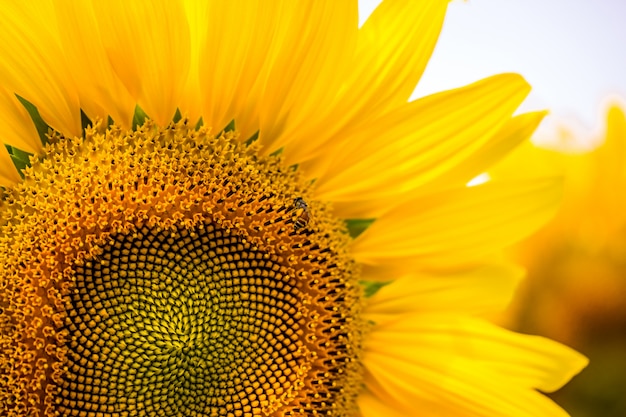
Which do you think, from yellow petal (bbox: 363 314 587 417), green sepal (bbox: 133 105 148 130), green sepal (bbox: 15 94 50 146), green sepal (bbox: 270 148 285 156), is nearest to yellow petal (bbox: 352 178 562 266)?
yellow petal (bbox: 363 314 587 417)

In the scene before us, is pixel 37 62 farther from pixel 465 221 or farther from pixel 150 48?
pixel 465 221

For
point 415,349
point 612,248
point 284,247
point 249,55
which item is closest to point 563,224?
point 612,248

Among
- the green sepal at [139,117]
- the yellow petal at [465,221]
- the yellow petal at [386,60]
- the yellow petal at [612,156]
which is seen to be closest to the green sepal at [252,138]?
the yellow petal at [386,60]

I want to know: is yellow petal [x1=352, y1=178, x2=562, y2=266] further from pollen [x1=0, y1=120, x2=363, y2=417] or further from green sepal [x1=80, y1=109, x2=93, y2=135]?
green sepal [x1=80, y1=109, x2=93, y2=135]

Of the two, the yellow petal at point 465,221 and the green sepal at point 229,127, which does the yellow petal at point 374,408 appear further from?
the green sepal at point 229,127

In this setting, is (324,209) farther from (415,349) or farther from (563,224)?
→ (563,224)
